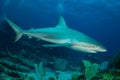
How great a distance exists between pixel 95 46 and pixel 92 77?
120 centimetres

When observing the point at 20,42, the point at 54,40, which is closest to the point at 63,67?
the point at 20,42

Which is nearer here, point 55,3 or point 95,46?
point 95,46

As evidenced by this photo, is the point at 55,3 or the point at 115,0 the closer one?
the point at 115,0

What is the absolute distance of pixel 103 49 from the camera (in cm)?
685

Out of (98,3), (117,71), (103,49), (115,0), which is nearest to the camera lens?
(117,71)

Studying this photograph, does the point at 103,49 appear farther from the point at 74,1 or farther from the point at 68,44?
the point at 74,1

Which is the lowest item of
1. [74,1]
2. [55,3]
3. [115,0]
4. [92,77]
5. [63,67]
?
[92,77]

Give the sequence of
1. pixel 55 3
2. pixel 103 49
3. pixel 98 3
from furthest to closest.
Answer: pixel 55 3 → pixel 98 3 → pixel 103 49

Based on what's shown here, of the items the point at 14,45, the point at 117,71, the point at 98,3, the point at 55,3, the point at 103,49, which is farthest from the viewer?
the point at 55,3

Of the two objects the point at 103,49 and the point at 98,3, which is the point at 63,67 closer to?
the point at 103,49

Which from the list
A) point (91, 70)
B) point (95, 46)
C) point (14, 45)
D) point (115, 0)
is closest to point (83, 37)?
point (95, 46)

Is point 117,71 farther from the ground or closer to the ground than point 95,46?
closer to the ground

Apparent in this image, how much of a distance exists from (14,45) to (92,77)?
12523mm

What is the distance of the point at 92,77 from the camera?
5.98m
